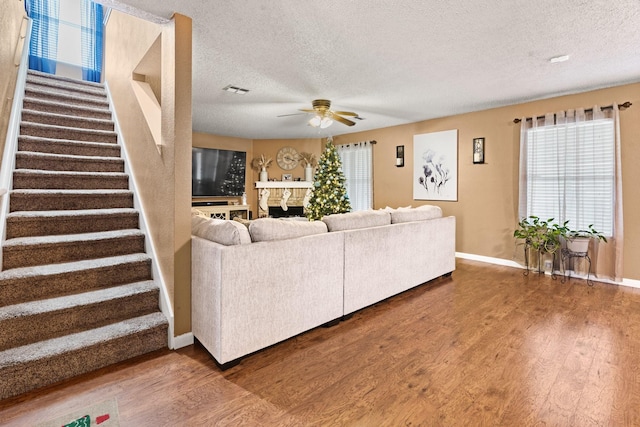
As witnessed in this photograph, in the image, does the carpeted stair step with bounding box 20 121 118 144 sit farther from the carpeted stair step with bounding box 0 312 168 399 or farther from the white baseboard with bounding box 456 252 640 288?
the white baseboard with bounding box 456 252 640 288

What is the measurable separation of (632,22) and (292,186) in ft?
21.0

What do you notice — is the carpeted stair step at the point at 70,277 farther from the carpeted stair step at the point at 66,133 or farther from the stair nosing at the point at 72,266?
the carpeted stair step at the point at 66,133

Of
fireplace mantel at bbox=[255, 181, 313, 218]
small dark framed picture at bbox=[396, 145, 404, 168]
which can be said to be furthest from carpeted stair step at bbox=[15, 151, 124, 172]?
small dark framed picture at bbox=[396, 145, 404, 168]

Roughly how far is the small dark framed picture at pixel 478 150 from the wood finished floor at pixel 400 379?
117 inches

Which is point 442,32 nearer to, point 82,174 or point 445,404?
point 445,404

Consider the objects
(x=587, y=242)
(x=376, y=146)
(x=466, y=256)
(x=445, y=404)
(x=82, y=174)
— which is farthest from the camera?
(x=376, y=146)

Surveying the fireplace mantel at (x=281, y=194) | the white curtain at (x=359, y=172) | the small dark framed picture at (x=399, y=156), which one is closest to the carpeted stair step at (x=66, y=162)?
the fireplace mantel at (x=281, y=194)

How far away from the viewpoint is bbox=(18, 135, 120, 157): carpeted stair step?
10.2 ft

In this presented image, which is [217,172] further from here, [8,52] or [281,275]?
[281,275]

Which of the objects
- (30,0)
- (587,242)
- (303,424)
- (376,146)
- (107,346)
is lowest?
(303,424)

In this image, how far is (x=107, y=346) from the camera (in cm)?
208

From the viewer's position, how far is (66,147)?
3297mm

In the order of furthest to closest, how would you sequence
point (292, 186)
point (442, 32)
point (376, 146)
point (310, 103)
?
1. point (292, 186)
2. point (376, 146)
3. point (310, 103)
4. point (442, 32)

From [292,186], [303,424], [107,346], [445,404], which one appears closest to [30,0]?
[292,186]
